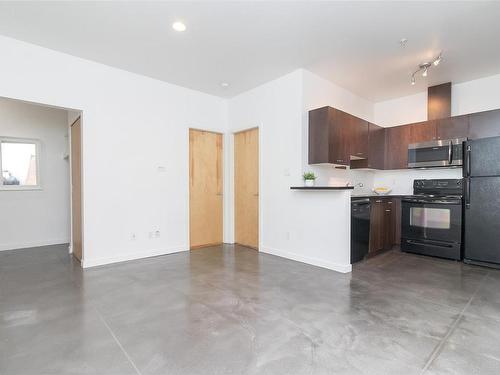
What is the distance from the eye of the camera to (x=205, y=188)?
4.98 metres

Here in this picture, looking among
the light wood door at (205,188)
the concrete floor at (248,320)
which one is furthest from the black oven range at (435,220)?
the light wood door at (205,188)

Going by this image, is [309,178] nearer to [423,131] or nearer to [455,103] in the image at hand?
[423,131]

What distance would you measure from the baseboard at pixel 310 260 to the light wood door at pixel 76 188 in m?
2.80

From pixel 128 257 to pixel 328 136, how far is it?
3.44m

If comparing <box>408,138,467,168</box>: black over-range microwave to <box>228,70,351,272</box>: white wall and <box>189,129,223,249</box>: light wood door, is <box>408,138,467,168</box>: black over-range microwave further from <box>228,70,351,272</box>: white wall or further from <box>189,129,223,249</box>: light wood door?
<box>189,129,223,249</box>: light wood door

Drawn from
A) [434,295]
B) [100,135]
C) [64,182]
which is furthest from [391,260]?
[64,182]

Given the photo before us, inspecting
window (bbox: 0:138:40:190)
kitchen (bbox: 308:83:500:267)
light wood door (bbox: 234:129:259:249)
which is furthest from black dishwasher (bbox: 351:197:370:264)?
A: window (bbox: 0:138:40:190)

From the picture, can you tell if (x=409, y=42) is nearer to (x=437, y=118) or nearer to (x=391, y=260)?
(x=437, y=118)

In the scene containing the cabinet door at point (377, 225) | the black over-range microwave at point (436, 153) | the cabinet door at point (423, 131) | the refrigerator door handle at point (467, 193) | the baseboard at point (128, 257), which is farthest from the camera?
the cabinet door at point (423, 131)

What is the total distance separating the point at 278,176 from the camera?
4.33 m

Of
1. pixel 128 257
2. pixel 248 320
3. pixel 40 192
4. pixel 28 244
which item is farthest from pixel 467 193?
pixel 28 244

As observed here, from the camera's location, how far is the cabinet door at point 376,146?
4.84 meters

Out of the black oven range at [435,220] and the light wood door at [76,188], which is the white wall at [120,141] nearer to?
the light wood door at [76,188]

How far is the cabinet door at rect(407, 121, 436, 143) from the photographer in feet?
15.0
